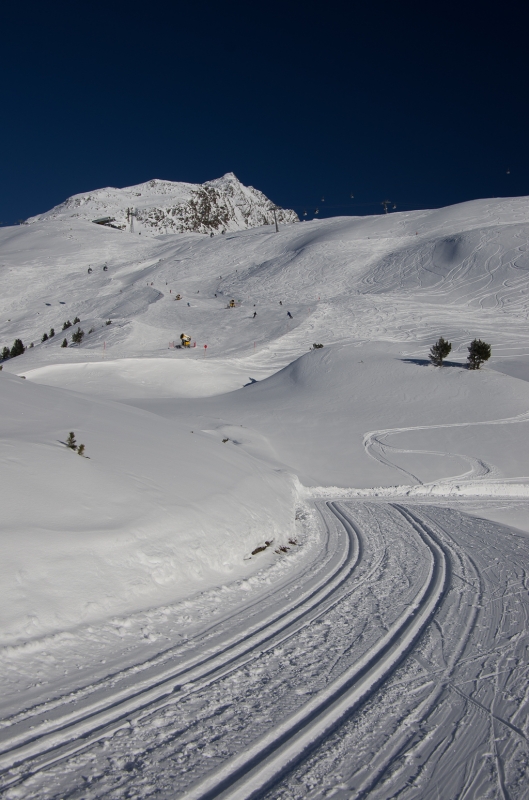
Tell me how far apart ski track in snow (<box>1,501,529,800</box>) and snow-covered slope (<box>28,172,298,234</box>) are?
431ft

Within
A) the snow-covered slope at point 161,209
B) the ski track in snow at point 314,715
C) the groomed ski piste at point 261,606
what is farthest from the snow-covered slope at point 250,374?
the snow-covered slope at point 161,209

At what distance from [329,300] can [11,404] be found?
41005 millimetres

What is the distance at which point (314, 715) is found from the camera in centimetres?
347

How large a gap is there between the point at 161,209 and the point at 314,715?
503 feet

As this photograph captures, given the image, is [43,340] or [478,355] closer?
[478,355]

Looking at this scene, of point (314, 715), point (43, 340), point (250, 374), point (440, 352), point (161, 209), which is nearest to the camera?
point (314, 715)

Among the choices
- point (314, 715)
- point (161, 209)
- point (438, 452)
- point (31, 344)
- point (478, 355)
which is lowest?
point (438, 452)

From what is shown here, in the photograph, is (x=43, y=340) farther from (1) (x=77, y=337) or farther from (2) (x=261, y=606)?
(2) (x=261, y=606)

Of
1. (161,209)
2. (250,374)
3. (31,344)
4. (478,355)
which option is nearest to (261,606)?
(478,355)

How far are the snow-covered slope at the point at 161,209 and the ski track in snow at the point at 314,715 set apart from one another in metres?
131

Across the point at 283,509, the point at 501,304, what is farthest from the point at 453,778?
the point at 501,304

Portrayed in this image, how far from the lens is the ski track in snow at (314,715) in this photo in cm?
283

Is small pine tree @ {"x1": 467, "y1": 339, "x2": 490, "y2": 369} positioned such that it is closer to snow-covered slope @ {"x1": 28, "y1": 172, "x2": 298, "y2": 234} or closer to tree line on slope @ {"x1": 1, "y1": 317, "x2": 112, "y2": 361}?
tree line on slope @ {"x1": 1, "y1": 317, "x2": 112, "y2": 361}

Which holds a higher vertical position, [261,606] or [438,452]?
[261,606]
